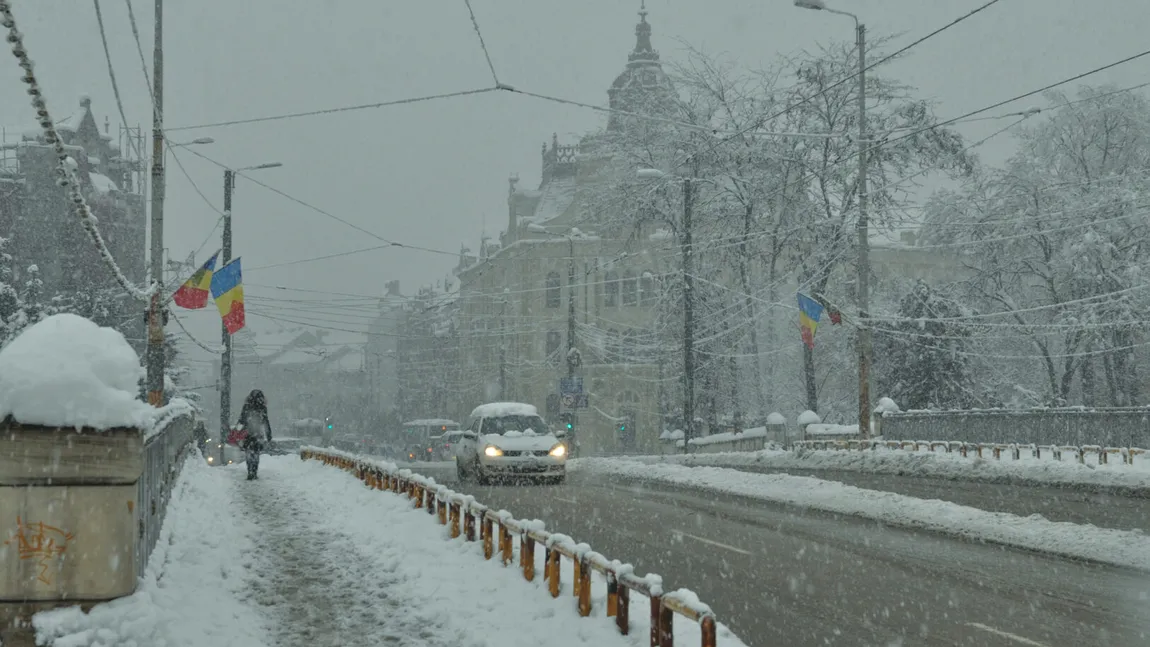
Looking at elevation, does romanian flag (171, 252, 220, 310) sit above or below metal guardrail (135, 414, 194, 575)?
above

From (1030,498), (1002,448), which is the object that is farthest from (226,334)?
(1030,498)

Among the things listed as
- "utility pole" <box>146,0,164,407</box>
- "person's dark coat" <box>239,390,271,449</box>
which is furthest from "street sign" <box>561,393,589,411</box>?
"utility pole" <box>146,0,164,407</box>

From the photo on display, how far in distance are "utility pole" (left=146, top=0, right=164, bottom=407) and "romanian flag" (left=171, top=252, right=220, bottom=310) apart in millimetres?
3810

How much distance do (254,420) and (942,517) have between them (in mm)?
13889

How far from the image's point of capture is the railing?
90.2ft

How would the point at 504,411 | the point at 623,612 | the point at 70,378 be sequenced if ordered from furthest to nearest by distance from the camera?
1. the point at 504,411
2. the point at 623,612
3. the point at 70,378

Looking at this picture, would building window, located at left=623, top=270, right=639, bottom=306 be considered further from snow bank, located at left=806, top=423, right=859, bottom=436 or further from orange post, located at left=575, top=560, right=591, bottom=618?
orange post, located at left=575, top=560, right=591, bottom=618

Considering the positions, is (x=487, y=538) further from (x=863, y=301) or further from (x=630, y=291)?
(x=630, y=291)

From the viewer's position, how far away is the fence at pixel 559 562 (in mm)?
7449

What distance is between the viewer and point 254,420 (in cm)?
2458

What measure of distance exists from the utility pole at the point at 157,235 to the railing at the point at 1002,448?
17.8 metres

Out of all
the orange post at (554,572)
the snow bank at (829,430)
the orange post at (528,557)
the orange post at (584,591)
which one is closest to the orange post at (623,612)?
the orange post at (584,591)

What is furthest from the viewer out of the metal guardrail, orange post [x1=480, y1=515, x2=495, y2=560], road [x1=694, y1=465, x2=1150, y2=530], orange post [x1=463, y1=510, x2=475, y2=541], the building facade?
the building facade

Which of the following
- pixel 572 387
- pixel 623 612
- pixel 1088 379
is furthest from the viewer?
pixel 1088 379
